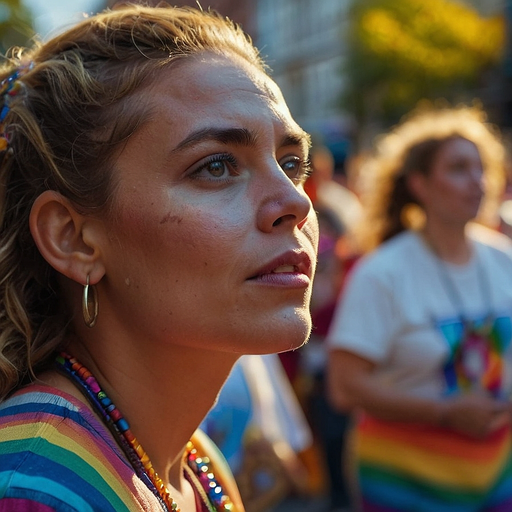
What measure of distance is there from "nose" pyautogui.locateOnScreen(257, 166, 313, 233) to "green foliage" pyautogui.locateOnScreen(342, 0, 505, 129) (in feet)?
87.1

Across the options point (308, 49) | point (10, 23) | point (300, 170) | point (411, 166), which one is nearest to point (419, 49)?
point (308, 49)

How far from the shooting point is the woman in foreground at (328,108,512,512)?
322 centimetres

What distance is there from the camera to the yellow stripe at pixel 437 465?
321cm

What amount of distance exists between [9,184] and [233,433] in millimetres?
1700

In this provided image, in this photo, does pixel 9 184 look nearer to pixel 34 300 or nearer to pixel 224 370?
pixel 34 300

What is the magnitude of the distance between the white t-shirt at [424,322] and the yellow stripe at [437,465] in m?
0.27

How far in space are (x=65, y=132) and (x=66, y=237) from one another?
215mm

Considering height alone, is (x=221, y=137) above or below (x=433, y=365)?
above

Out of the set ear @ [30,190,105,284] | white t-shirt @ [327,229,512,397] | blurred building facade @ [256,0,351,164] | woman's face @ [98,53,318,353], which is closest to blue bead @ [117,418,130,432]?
woman's face @ [98,53,318,353]

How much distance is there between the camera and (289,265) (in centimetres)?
150

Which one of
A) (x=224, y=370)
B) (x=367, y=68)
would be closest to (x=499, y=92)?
(x=367, y=68)

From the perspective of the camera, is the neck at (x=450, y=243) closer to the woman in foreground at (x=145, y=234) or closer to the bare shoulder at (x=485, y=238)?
the bare shoulder at (x=485, y=238)

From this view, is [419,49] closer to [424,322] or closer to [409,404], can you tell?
[424,322]

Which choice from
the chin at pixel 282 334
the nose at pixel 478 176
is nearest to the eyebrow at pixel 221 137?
the chin at pixel 282 334
